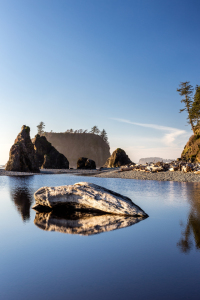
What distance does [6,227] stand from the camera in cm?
477

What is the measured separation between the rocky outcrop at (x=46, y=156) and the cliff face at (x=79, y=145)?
3692 inches

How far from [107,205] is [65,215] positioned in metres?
1.22

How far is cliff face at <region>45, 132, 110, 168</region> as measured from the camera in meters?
160

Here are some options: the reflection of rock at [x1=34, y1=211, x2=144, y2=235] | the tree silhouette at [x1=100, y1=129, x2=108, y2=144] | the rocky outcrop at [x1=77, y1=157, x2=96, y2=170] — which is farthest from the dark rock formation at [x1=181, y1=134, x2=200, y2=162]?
the tree silhouette at [x1=100, y1=129, x2=108, y2=144]

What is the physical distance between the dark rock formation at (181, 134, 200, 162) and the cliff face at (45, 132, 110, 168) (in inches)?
4811

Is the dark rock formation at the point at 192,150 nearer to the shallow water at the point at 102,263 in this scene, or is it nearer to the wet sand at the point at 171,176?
the wet sand at the point at 171,176

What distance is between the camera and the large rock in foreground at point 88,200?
595 cm

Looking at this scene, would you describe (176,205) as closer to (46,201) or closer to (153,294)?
(46,201)

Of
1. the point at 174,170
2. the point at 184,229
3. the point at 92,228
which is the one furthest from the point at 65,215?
the point at 174,170

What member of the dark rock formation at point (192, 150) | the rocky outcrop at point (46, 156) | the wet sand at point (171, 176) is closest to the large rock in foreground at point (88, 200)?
the wet sand at point (171, 176)

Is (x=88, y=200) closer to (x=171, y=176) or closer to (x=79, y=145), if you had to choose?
(x=171, y=176)

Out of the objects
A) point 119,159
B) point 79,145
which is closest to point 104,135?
point 79,145

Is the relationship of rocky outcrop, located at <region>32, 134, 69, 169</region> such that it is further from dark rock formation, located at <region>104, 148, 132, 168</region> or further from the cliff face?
the cliff face

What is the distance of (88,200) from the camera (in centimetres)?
620
